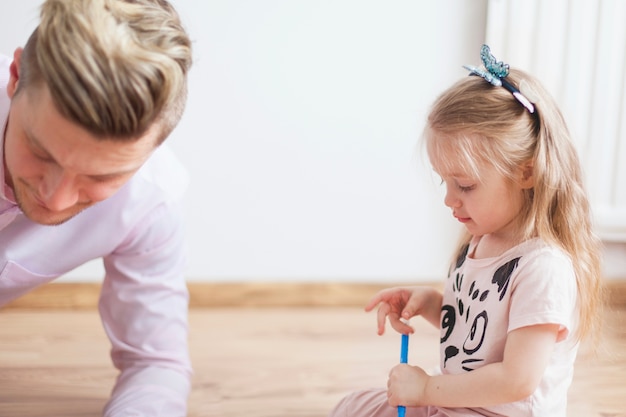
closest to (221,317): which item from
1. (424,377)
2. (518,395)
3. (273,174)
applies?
(273,174)

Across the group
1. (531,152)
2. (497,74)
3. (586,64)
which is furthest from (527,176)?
(586,64)

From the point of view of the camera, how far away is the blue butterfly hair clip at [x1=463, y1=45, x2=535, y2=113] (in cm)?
98

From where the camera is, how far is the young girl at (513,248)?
A: 944mm

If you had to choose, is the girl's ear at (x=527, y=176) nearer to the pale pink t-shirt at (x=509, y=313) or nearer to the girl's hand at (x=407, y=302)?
the pale pink t-shirt at (x=509, y=313)

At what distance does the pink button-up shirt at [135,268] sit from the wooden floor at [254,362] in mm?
100

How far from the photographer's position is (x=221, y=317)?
1747mm

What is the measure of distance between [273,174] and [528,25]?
62 cm

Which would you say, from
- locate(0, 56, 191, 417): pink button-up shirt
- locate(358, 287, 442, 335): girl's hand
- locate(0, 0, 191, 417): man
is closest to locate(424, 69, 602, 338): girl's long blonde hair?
locate(358, 287, 442, 335): girl's hand

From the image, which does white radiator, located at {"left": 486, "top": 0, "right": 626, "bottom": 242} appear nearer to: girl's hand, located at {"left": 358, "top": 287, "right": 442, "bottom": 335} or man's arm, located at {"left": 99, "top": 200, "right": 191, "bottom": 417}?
girl's hand, located at {"left": 358, "top": 287, "right": 442, "bottom": 335}

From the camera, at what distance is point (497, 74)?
102 cm

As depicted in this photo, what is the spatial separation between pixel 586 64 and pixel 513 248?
2.76 feet

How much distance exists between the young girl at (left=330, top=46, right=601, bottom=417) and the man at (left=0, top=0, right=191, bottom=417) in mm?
349

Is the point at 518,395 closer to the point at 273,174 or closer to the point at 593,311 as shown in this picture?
the point at 593,311

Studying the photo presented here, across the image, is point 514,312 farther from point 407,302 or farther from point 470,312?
point 407,302
